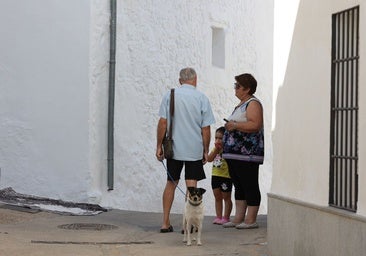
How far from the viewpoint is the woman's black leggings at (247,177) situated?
10.1 m

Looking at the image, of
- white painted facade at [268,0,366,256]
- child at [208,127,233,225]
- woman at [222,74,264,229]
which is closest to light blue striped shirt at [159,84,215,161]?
woman at [222,74,264,229]

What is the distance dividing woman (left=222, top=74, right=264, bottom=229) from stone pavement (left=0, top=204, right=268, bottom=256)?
1.75 feet

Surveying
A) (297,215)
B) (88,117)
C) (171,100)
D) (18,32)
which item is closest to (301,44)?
(297,215)

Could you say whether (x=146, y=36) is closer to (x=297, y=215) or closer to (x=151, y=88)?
(x=151, y=88)

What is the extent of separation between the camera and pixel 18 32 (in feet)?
42.3

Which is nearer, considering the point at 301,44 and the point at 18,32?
the point at 301,44

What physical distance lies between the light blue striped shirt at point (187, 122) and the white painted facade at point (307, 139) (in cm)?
174

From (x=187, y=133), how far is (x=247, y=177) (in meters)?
0.84

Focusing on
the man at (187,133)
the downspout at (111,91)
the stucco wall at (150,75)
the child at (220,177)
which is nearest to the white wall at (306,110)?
the man at (187,133)

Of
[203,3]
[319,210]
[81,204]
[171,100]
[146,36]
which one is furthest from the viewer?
[203,3]

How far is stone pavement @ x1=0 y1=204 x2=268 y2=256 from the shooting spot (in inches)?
346

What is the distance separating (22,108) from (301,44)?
20.1 ft

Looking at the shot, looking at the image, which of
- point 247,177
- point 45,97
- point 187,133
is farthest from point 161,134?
point 45,97

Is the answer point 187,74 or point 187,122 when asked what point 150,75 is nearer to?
point 187,74
